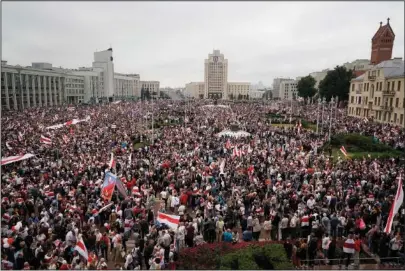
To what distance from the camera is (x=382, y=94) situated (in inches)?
1800

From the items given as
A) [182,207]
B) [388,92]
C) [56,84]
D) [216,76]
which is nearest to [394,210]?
[182,207]

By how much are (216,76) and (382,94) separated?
151 m

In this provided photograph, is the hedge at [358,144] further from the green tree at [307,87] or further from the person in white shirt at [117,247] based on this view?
the green tree at [307,87]

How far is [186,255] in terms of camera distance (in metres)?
9.71

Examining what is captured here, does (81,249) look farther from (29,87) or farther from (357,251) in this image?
(29,87)

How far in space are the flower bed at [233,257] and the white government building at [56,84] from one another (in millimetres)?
→ 65890

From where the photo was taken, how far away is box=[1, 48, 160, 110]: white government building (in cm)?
6956

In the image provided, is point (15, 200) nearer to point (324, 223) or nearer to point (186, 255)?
point (186, 255)

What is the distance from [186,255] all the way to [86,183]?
7543 mm

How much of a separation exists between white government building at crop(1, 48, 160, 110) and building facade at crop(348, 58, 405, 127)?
6577cm

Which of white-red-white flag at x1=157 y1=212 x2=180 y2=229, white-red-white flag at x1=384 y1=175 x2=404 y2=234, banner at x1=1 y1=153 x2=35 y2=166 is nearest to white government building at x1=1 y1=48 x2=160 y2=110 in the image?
banner at x1=1 y1=153 x2=35 y2=166

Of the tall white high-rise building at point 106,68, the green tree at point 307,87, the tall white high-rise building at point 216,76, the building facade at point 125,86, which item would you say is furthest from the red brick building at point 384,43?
the tall white high-rise building at point 216,76

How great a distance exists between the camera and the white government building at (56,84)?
6956cm

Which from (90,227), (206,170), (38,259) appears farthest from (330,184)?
(38,259)
